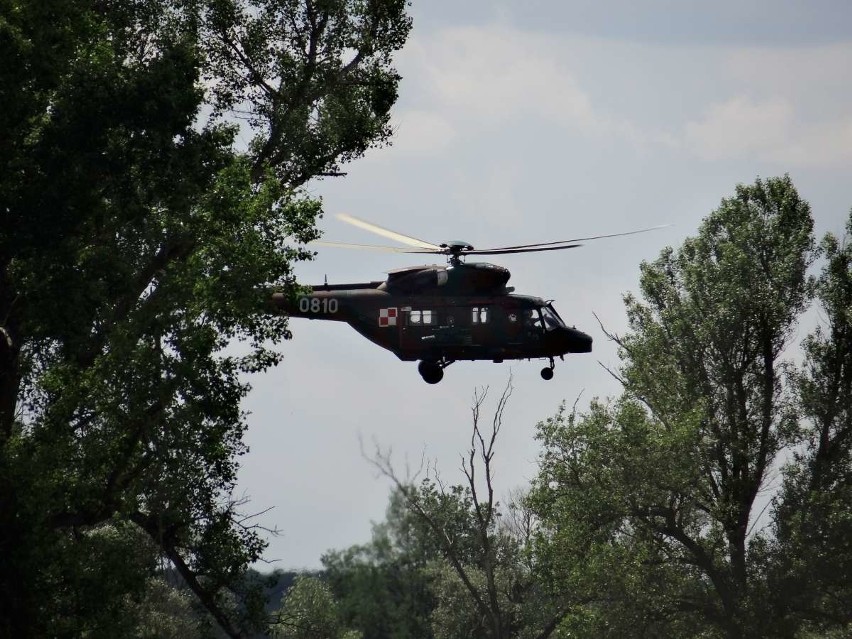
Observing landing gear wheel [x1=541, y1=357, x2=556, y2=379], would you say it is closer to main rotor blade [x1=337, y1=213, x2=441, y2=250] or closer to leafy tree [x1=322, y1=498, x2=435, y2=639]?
main rotor blade [x1=337, y1=213, x2=441, y2=250]

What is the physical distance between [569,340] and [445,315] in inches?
131

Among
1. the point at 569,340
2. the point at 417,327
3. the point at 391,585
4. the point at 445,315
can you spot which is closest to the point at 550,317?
the point at 569,340

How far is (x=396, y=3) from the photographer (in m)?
34.2

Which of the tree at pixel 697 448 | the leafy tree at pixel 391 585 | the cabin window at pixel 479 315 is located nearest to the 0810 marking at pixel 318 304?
the cabin window at pixel 479 315

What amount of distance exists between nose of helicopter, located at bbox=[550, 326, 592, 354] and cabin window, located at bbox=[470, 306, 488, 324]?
186cm

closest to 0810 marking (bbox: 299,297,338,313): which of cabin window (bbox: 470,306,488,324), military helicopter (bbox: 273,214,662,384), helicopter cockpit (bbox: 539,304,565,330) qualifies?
military helicopter (bbox: 273,214,662,384)

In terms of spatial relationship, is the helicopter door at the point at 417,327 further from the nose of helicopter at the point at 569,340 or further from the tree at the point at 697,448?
the tree at the point at 697,448

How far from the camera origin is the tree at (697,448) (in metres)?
43.6

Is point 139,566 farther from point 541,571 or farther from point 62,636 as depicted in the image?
point 541,571

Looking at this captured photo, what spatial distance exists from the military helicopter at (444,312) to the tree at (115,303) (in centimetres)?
506

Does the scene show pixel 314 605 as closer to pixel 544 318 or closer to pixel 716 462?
pixel 716 462

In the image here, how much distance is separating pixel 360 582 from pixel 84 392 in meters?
64.7

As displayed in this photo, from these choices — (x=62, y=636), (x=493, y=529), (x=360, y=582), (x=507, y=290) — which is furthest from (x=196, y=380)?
(x=360, y=582)

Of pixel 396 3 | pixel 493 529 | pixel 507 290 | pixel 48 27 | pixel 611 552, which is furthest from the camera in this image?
pixel 493 529
